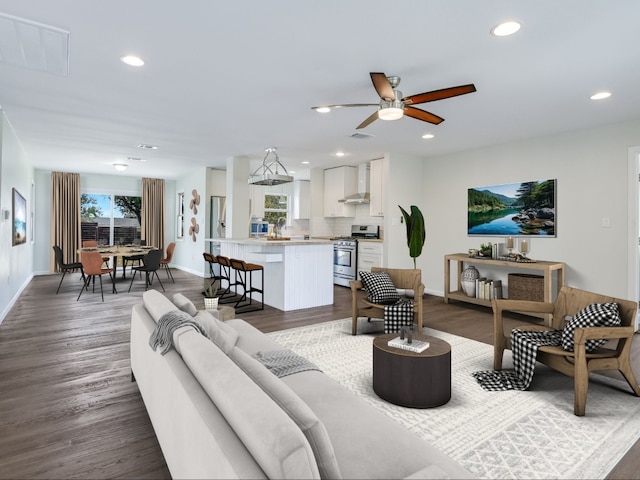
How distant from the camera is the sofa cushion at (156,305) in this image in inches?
91.6

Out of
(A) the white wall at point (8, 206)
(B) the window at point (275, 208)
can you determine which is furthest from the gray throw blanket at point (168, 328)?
(B) the window at point (275, 208)

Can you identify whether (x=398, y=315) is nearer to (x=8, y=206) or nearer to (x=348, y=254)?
(x=348, y=254)

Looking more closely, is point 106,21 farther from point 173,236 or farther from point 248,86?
point 173,236

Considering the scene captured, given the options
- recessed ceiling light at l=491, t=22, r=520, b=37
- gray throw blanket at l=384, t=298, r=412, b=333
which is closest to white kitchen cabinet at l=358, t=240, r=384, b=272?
gray throw blanket at l=384, t=298, r=412, b=333

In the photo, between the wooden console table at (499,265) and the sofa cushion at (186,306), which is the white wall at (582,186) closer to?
the wooden console table at (499,265)

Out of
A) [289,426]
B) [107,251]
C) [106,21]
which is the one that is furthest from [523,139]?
[107,251]

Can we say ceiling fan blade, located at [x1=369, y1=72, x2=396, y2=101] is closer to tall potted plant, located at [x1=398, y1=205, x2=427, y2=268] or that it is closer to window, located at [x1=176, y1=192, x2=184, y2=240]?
tall potted plant, located at [x1=398, y1=205, x2=427, y2=268]

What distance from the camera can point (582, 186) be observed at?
4918mm

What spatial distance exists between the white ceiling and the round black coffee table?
220 centimetres

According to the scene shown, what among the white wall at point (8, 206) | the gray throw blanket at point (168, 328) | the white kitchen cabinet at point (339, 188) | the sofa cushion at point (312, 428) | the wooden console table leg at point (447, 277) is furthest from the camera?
the white kitchen cabinet at point (339, 188)

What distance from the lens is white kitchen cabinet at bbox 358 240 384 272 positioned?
6887 millimetres

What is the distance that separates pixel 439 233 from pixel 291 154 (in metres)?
3.05

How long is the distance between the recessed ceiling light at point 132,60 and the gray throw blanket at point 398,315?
321 centimetres

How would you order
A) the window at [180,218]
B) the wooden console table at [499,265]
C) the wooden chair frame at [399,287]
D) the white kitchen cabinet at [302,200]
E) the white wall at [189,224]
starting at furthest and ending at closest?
the window at [180,218], the white kitchen cabinet at [302,200], the white wall at [189,224], the wooden console table at [499,265], the wooden chair frame at [399,287]
